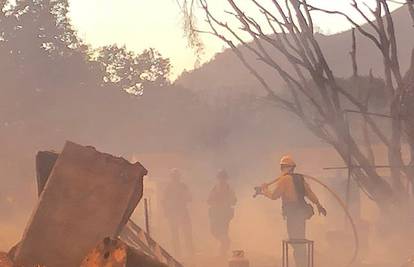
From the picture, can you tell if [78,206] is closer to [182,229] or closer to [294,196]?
[294,196]

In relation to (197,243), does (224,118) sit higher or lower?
higher

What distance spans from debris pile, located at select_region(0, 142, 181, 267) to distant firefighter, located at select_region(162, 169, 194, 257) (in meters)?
9.07

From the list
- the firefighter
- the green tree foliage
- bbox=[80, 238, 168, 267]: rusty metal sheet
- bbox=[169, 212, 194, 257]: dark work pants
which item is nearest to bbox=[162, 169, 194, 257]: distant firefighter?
bbox=[169, 212, 194, 257]: dark work pants

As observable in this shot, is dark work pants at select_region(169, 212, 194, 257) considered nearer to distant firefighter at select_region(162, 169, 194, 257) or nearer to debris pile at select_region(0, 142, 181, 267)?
distant firefighter at select_region(162, 169, 194, 257)

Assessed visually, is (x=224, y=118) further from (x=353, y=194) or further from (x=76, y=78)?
(x=353, y=194)

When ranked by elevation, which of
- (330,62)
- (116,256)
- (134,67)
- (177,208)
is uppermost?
(330,62)

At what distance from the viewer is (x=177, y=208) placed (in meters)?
14.4

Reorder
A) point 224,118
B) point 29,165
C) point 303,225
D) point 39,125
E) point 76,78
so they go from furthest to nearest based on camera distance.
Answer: point 224,118
point 76,78
point 39,125
point 29,165
point 303,225

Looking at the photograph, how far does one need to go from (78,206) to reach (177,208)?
940cm

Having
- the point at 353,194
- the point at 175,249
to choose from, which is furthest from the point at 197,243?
the point at 353,194

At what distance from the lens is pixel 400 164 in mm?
10539

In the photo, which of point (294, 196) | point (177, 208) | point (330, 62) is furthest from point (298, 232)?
point (330, 62)

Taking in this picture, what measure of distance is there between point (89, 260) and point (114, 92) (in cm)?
2358

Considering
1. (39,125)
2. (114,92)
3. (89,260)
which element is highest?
(114,92)
